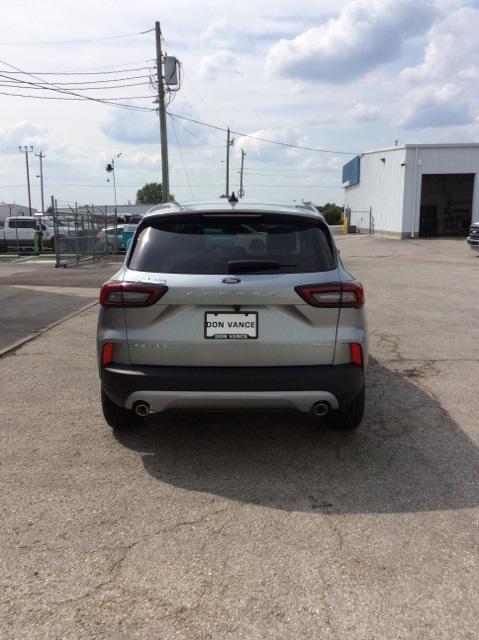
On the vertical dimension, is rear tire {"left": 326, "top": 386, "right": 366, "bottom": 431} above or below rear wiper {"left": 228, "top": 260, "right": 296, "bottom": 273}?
below

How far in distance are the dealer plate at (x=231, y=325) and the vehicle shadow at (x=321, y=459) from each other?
928 mm

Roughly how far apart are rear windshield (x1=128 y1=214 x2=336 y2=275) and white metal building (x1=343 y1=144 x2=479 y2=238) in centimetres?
3186

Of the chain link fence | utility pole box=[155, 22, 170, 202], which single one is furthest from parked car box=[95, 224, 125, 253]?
utility pole box=[155, 22, 170, 202]

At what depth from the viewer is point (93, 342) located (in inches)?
313

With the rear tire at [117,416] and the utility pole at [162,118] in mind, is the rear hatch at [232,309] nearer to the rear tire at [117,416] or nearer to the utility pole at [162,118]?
the rear tire at [117,416]

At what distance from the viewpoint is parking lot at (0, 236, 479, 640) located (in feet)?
8.28

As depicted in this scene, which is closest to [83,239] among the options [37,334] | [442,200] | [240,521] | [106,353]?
[37,334]

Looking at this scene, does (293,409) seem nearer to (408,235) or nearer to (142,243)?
(142,243)

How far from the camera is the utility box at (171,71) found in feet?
89.0

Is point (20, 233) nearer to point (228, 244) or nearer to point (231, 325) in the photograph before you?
point (228, 244)

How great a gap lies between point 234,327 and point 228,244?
583mm

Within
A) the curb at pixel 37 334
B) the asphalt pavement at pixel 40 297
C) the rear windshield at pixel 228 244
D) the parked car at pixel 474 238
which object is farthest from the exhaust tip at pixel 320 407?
the parked car at pixel 474 238

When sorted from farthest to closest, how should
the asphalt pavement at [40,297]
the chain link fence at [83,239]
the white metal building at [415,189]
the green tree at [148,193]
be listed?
the green tree at [148,193] → the white metal building at [415,189] → the chain link fence at [83,239] → the asphalt pavement at [40,297]

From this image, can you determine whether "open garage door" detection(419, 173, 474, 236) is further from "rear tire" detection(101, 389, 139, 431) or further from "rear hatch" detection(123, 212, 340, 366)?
"rear hatch" detection(123, 212, 340, 366)
